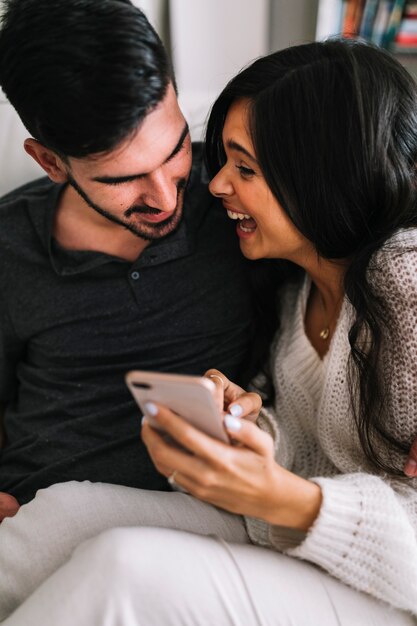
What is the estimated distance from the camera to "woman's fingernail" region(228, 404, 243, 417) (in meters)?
0.94

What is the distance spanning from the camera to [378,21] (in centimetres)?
176

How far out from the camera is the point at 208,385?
69cm

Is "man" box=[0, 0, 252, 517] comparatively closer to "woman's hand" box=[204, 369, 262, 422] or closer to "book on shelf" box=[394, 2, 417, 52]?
"woman's hand" box=[204, 369, 262, 422]

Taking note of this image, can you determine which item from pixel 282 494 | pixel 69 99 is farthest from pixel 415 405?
pixel 69 99

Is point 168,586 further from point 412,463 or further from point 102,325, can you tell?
point 102,325

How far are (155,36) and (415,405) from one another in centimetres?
68

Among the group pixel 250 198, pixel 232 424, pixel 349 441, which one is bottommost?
pixel 349 441

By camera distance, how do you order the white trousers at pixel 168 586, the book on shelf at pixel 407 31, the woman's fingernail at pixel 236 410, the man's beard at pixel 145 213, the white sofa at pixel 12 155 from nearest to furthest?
1. the white trousers at pixel 168 586
2. the woman's fingernail at pixel 236 410
3. the man's beard at pixel 145 213
4. the white sofa at pixel 12 155
5. the book on shelf at pixel 407 31

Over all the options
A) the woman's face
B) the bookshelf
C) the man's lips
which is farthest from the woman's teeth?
the bookshelf

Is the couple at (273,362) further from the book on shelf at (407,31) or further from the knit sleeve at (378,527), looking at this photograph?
the book on shelf at (407,31)

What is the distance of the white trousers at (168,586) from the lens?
0.82m

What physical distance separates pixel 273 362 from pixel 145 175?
1.47 feet

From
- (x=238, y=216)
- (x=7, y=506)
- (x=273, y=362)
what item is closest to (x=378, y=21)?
(x=238, y=216)

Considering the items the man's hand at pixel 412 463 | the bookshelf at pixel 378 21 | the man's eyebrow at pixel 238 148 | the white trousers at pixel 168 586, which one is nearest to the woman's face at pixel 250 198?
the man's eyebrow at pixel 238 148
